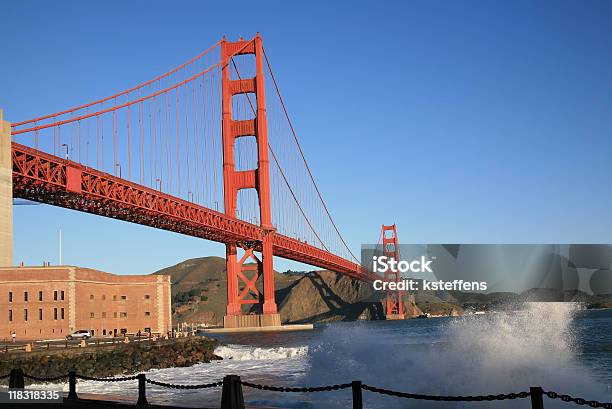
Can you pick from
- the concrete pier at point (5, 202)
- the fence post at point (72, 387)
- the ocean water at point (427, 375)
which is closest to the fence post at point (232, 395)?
the ocean water at point (427, 375)

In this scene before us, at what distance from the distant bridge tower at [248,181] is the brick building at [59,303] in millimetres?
13730

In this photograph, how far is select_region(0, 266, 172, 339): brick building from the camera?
147 feet

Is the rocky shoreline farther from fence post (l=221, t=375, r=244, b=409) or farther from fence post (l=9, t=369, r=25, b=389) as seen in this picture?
fence post (l=221, t=375, r=244, b=409)

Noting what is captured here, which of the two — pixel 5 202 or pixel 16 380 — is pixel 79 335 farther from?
pixel 16 380

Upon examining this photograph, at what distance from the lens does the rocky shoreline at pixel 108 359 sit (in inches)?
1079

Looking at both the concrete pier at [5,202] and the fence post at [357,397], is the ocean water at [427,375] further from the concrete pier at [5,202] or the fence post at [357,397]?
the concrete pier at [5,202]

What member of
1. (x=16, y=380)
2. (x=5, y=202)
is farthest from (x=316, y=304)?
(x=16, y=380)

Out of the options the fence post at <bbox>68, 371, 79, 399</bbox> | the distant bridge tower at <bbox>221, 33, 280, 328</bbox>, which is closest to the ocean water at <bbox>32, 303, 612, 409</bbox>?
the fence post at <bbox>68, 371, 79, 399</bbox>

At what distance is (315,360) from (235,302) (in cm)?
4759

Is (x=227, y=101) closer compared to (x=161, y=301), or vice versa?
(x=161, y=301)

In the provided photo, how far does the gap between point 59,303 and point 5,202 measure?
61.7 ft

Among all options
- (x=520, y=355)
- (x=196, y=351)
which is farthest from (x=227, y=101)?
(x=520, y=355)

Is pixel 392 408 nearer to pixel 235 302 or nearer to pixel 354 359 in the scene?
pixel 354 359

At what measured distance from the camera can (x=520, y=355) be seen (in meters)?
17.0
